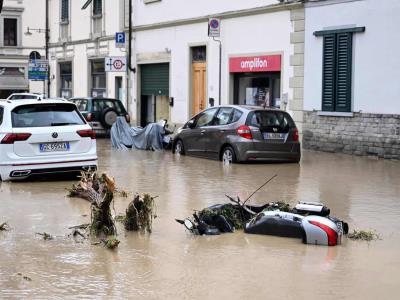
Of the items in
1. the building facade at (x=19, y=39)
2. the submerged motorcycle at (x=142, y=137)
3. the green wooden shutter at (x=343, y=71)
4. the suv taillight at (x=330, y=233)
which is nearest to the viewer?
the suv taillight at (x=330, y=233)

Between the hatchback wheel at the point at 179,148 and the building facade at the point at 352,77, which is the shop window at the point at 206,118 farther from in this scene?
the building facade at the point at 352,77

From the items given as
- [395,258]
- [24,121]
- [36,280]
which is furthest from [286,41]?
[36,280]

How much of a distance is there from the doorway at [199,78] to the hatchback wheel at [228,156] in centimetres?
967

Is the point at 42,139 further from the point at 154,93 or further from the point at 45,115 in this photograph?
the point at 154,93

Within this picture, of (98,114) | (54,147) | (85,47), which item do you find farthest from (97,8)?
(54,147)

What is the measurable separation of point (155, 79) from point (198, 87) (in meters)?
3.98

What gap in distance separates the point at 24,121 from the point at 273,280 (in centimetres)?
759

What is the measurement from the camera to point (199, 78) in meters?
27.1

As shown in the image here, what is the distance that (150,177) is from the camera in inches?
559

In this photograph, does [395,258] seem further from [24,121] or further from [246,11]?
[246,11]

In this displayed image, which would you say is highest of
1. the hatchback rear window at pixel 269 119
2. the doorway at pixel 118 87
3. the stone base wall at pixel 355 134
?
the doorway at pixel 118 87

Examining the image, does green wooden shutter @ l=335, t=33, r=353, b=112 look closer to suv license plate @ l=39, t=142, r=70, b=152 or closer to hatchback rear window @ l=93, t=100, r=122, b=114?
suv license plate @ l=39, t=142, r=70, b=152

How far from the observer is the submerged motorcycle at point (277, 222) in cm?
779

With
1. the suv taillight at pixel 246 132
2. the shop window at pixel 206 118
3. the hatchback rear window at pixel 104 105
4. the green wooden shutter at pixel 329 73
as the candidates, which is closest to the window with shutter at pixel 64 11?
the hatchback rear window at pixel 104 105
